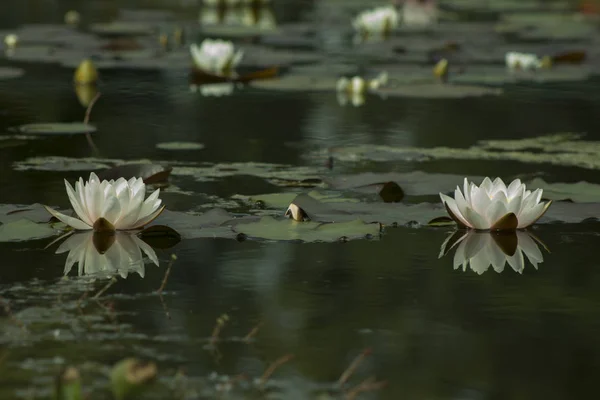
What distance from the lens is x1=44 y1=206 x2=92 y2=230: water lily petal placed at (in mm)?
3338

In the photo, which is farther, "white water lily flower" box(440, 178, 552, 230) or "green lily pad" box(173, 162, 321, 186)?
"green lily pad" box(173, 162, 321, 186)

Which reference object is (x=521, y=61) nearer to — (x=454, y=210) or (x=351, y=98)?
(x=351, y=98)

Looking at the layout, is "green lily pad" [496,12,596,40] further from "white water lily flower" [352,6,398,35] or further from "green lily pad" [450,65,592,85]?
"green lily pad" [450,65,592,85]

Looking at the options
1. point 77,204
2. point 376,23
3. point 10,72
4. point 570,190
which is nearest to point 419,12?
point 376,23

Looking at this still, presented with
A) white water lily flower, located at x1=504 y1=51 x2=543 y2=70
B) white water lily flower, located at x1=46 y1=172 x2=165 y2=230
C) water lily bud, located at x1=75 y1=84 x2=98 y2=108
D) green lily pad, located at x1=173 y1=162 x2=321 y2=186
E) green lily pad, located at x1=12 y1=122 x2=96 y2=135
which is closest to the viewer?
white water lily flower, located at x1=46 y1=172 x2=165 y2=230

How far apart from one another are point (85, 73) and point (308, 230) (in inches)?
154

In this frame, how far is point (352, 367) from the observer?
7.38 ft

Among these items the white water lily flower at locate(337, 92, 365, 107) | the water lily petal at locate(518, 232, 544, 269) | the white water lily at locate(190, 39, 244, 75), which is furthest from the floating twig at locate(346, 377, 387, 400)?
the white water lily at locate(190, 39, 244, 75)

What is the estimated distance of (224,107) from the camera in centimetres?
623

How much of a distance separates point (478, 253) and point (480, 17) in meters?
9.26

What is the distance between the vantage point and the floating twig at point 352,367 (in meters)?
2.19

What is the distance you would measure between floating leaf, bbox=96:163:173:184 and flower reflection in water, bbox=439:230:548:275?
1.08 meters

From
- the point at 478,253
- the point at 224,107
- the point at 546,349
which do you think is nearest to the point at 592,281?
the point at 478,253

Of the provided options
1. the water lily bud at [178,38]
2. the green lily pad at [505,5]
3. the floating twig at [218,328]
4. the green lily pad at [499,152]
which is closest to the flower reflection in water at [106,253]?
the floating twig at [218,328]
